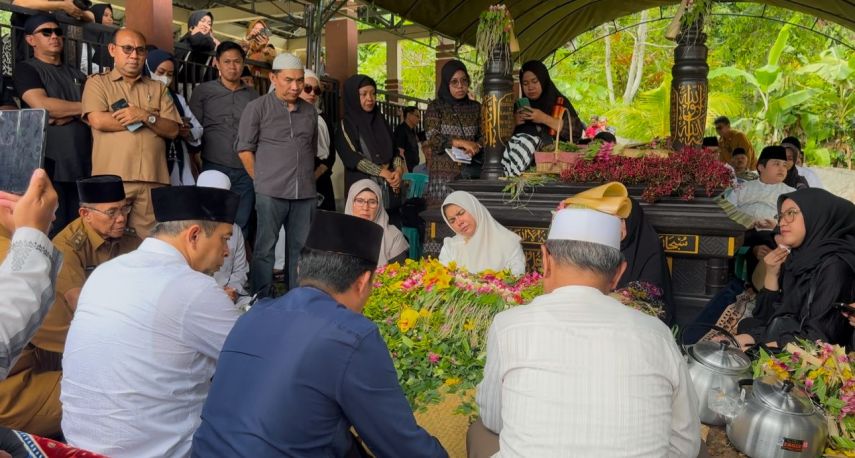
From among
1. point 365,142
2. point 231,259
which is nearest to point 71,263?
point 231,259

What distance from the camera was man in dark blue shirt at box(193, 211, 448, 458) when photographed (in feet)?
6.00

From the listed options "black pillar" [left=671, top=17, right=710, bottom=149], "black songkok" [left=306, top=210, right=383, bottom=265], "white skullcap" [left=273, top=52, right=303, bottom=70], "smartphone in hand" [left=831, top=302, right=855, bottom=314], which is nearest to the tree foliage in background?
A: "black pillar" [left=671, top=17, right=710, bottom=149]

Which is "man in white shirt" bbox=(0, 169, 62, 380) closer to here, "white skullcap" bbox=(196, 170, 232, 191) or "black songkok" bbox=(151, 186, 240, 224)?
"black songkok" bbox=(151, 186, 240, 224)

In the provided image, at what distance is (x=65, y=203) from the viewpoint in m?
4.85

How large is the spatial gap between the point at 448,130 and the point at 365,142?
0.87 m

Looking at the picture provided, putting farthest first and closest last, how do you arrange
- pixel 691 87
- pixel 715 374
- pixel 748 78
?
pixel 748 78, pixel 691 87, pixel 715 374

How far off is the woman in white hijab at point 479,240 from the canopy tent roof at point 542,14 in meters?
3.90

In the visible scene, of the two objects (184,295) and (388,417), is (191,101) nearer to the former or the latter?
(184,295)

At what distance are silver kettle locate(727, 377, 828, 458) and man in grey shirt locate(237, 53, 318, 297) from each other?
3.83m

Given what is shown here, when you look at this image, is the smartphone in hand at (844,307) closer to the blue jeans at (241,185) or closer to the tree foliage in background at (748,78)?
the blue jeans at (241,185)

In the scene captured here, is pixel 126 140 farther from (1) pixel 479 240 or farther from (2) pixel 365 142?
(1) pixel 479 240

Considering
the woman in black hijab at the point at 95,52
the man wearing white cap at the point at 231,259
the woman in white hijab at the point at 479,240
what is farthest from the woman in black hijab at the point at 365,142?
the woman in black hijab at the point at 95,52

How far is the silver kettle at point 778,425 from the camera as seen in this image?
7.38ft

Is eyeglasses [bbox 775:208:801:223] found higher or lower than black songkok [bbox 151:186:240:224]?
lower
